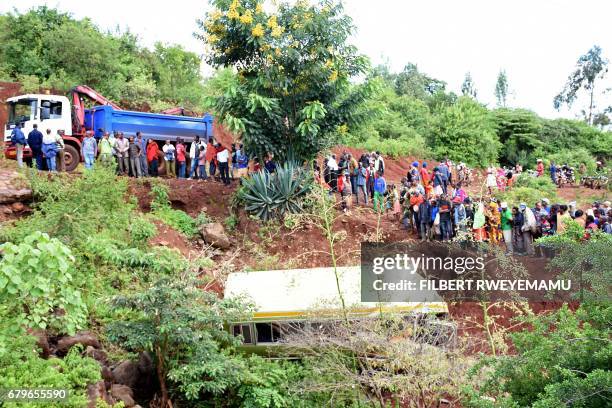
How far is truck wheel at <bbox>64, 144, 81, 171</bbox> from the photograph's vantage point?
64.0 ft

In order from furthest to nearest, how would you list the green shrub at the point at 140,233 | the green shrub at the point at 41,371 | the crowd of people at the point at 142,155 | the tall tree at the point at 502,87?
the tall tree at the point at 502,87 → the crowd of people at the point at 142,155 → the green shrub at the point at 140,233 → the green shrub at the point at 41,371

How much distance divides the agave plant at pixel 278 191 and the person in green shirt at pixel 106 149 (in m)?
3.81

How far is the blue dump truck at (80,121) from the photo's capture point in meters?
19.5

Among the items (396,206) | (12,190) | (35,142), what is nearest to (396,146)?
(396,206)


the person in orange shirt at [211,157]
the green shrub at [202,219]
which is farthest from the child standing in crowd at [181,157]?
the green shrub at [202,219]

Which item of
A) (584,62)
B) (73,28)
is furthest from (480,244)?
(584,62)

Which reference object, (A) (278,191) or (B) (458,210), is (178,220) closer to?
(A) (278,191)

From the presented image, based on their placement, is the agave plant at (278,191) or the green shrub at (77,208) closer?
the green shrub at (77,208)

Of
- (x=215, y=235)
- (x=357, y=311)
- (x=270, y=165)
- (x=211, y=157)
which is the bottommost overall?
(x=357, y=311)

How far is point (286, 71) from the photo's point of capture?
1811cm

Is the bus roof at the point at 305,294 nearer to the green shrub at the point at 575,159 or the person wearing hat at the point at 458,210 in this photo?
the person wearing hat at the point at 458,210

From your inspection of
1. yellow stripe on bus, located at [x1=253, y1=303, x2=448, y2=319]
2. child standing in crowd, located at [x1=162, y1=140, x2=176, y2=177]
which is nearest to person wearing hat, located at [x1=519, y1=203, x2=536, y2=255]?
yellow stripe on bus, located at [x1=253, y1=303, x2=448, y2=319]

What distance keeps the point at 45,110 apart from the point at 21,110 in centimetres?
70

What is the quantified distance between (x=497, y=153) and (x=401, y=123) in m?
5.62
